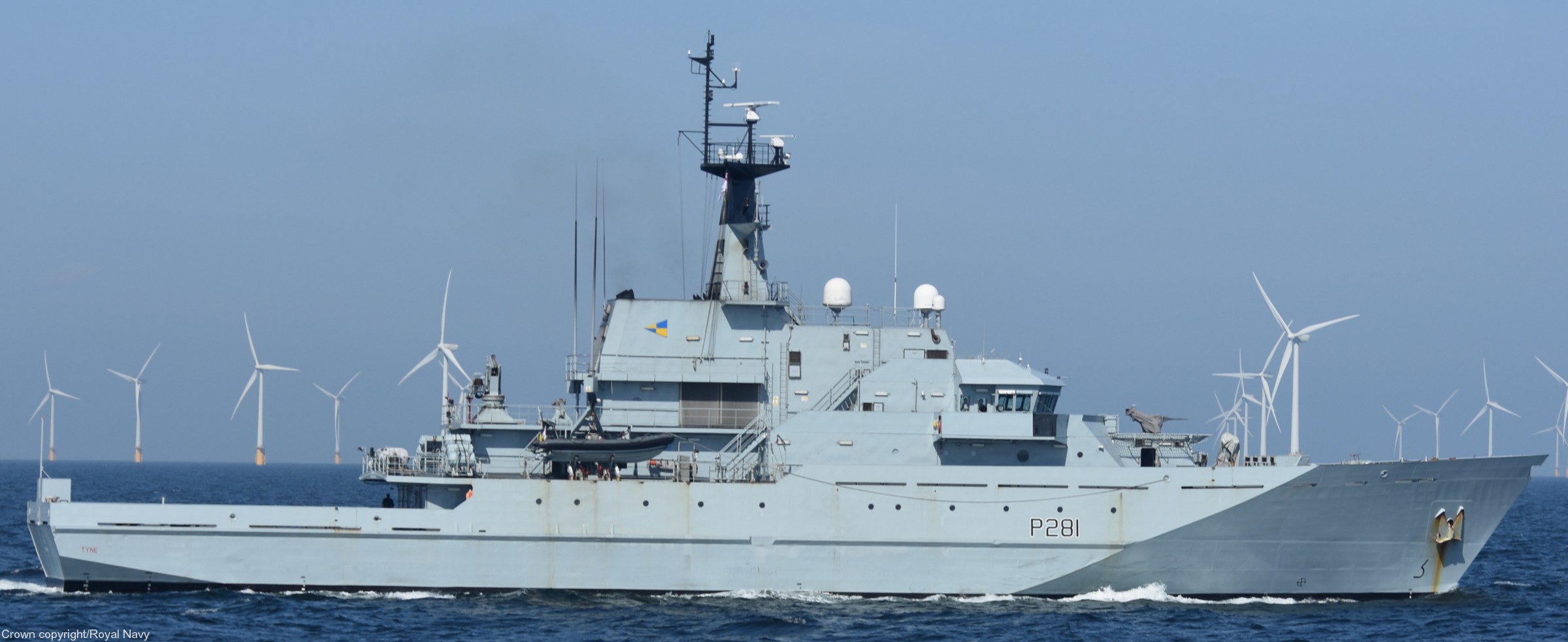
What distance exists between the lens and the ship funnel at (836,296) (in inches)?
1043

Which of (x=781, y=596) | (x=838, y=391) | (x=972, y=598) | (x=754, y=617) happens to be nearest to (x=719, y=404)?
(x=838, y=391)

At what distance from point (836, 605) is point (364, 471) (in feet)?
28.5

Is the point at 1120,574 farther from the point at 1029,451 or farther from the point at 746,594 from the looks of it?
the point at 746,594

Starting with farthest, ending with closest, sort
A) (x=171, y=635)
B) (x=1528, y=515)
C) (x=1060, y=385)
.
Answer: (x=1528, y=515)
(x=1060, y=385)
(x=171, y=635)

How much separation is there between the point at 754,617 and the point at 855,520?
263cm

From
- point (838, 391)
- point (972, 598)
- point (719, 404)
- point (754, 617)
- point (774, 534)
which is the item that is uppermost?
point (838, 391)

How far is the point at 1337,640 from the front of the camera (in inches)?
868

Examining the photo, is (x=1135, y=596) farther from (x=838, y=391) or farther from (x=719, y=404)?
(x=719, y=404)

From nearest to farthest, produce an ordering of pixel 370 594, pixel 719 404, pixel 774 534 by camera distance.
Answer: pixel 774 534 → pixel 370 594 → pixel 719 404

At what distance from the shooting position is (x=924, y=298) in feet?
87.5

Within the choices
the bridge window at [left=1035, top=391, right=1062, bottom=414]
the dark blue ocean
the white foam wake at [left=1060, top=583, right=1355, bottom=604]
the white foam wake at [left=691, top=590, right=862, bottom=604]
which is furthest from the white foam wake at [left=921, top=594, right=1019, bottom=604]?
the bridge window at [left=1035, top=391, right=1062, bottom=414]

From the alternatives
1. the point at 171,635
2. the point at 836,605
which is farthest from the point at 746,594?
the point at 171,635

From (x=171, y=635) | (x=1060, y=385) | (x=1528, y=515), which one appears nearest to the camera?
(x=171, y=635)

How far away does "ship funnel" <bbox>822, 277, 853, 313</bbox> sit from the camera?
26500mm
